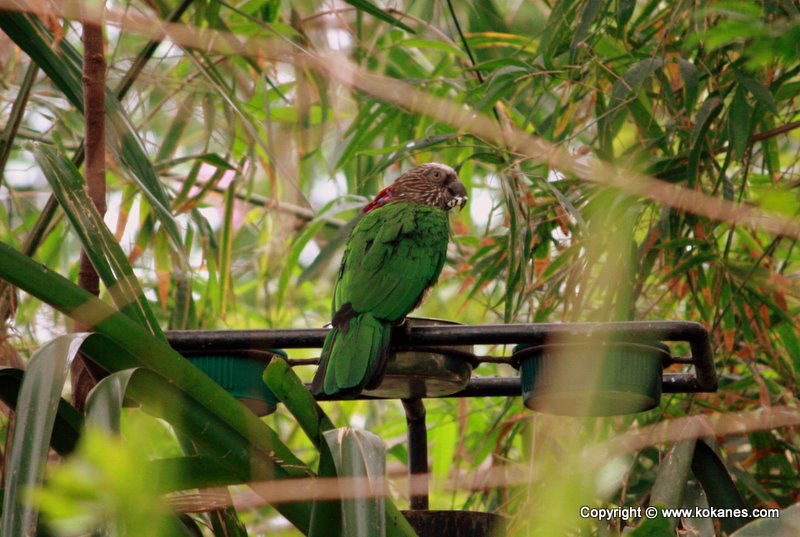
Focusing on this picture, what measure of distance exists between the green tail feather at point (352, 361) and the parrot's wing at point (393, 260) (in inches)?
5.6

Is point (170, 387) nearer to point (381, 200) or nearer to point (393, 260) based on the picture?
point (393, 260)

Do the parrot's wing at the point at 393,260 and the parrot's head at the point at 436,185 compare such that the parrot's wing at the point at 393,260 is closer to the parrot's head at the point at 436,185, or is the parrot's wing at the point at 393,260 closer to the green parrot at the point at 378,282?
the green parrot at the point at 378,282

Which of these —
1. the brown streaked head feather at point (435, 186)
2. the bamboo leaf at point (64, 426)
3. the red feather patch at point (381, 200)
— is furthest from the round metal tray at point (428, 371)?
the brown streaked head feather at point (435, 186)

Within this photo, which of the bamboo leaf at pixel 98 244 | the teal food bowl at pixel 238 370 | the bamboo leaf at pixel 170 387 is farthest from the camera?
the teal food bowl at pixel 238 370

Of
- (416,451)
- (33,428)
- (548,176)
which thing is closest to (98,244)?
(33,428)

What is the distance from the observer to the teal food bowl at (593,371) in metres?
1.90

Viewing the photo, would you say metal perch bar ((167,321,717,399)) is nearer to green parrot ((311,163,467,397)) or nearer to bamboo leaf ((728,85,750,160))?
green parrot ((311,163,467,397))

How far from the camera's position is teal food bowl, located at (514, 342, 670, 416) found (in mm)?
1902

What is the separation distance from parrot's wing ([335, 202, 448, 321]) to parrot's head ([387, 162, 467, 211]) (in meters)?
0.46

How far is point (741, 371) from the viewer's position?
12.6 ft

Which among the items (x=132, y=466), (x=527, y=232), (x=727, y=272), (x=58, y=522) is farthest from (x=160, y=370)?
(x=727, y=272)

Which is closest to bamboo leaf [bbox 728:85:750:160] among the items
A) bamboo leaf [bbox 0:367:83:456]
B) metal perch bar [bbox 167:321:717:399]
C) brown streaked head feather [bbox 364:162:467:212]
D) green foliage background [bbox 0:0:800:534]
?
green foliage background [bbox 0:0:800:534]

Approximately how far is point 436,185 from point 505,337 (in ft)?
5.91

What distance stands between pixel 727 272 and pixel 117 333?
2055 mm
